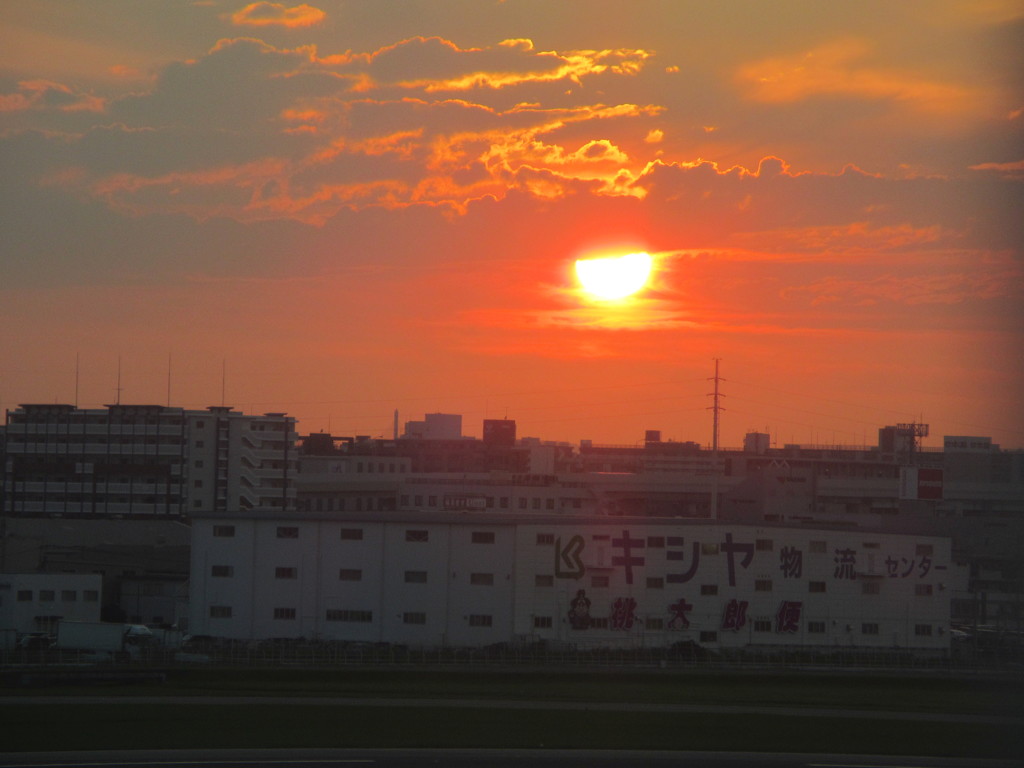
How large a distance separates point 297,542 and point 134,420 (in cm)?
5852

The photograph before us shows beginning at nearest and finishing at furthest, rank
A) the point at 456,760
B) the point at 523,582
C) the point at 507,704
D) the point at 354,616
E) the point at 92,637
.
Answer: the point at 456,760, the point at 507,704, the point at 92,637, the point at 523,582, the point at 354,616

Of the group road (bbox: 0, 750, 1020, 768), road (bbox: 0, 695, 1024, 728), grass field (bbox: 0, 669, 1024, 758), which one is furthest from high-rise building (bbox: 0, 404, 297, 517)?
road (bbox: 0, 750, 1020, 768)

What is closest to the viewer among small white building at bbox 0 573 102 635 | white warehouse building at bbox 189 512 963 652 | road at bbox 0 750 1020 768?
road at bbox 0 750 1020 768

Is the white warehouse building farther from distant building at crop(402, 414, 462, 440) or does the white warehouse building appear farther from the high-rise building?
distant building at crop(402, 414, 462, 440)

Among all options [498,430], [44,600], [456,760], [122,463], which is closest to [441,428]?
[498,430]

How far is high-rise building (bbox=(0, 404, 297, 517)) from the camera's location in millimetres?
105438

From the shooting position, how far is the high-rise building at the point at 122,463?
105 m

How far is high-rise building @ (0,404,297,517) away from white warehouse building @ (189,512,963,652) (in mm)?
53859

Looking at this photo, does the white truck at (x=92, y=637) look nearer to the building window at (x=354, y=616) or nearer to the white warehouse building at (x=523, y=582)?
the white warehouse building at (x=523, y=582)

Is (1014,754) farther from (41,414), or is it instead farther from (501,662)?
(41,414)

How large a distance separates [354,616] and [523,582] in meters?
7.67

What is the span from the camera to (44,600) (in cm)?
5781

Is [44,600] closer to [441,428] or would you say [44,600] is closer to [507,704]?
[507,704]

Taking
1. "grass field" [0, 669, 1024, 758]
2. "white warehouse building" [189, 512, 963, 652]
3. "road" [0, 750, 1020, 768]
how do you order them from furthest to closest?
1. "white warehouse building" [189, 512, 963, 652]
2. "grass field" [0, 669, 1024, 758]
3. "road" [0, 750, 1020, 768]
